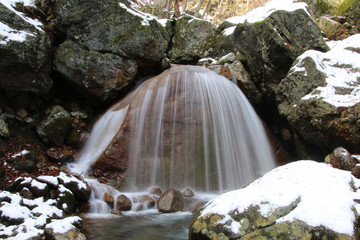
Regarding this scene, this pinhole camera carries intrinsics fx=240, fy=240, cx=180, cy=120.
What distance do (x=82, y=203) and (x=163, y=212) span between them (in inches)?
73.7

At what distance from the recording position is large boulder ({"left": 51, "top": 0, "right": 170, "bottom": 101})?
806 cm

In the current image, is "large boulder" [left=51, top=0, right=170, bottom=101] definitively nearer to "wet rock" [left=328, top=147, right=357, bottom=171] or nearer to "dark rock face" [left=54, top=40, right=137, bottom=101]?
"dark rock face" [left=54, top=40, right=137, bottom=101]

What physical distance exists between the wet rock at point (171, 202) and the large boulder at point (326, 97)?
3.95m

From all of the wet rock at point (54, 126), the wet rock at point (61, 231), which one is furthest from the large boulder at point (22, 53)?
the wet rock at point (61, 231)

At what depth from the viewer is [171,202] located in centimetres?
571

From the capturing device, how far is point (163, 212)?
5.69 m

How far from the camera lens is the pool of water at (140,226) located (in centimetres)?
444

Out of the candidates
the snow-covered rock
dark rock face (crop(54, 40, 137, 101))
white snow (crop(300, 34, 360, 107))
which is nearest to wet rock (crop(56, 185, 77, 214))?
the snow-covered rock

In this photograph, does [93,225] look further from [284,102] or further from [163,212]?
→ [284,102]

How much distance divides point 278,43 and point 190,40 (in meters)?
5.14

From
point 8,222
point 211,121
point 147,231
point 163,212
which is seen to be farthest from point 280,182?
point 211,121

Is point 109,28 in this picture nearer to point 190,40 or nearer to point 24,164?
point 190,40

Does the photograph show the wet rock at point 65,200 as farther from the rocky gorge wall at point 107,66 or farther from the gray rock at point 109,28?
the gray rock at point 109,28

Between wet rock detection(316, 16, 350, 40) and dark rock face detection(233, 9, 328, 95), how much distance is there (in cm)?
221
